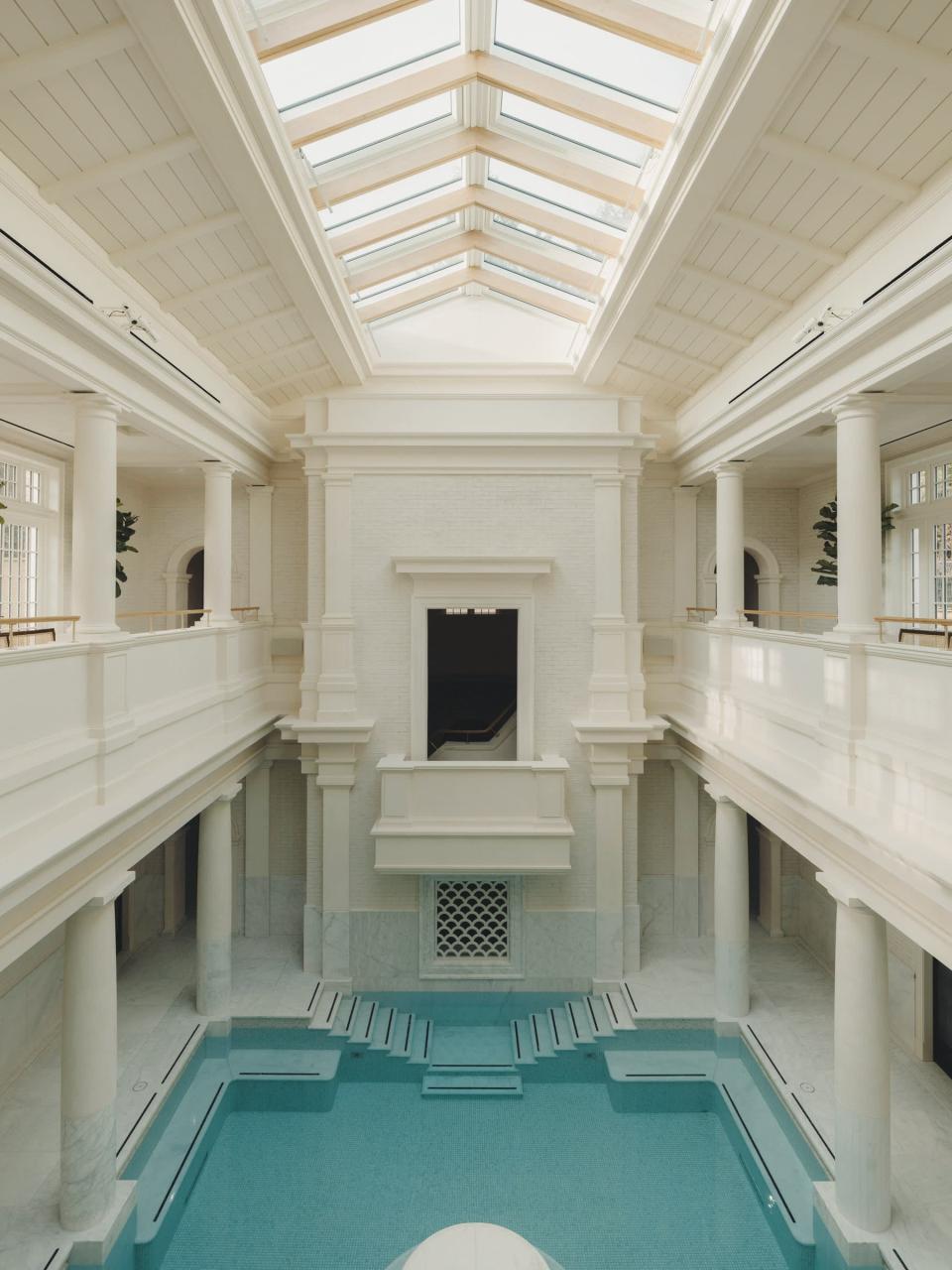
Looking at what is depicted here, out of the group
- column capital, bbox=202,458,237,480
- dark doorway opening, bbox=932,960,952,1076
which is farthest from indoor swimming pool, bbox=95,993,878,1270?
column capital, bbox=202,458,237,480

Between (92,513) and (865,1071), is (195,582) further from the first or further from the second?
(865,1071)

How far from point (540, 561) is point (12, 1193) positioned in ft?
28.7

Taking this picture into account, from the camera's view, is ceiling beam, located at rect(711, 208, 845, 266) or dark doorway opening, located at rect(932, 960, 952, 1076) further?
dark doorway opening, located at rect(932, 960, 952, 1076)

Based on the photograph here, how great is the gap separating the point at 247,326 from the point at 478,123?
336 cm

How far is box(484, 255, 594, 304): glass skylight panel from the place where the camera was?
400 inches

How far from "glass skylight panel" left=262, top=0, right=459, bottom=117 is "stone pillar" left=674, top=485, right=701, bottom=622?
7865 mm

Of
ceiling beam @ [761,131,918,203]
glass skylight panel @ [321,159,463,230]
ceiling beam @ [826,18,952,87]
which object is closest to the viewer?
ceiling beam @ [826,18,952,87]

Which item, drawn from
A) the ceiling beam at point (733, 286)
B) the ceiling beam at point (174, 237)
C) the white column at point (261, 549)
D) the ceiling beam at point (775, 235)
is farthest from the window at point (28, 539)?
the ceiling beam at point (775, 235)

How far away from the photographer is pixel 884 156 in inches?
219

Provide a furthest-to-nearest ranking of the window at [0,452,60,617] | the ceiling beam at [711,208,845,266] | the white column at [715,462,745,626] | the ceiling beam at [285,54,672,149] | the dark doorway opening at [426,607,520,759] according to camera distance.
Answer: the dark doorway opening at [426,607,520,759]
the white column at [715,462,745,626]
the window at [0,452,60,617]
the ceiling beam at [711,208,845,266]
the ceiling beam at [285,54,672,149]

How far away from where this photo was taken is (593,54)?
19.7ft

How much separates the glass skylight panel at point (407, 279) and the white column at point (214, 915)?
6297mm

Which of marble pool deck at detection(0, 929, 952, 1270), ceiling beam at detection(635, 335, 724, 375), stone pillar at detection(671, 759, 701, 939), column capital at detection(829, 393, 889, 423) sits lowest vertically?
marble pool deck at detection(0, 929, 952, 1270)

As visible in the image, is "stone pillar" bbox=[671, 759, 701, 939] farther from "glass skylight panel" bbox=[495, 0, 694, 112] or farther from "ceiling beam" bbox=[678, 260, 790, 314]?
"glass skylight panel" bbox=[495, 0, 694, 112]
